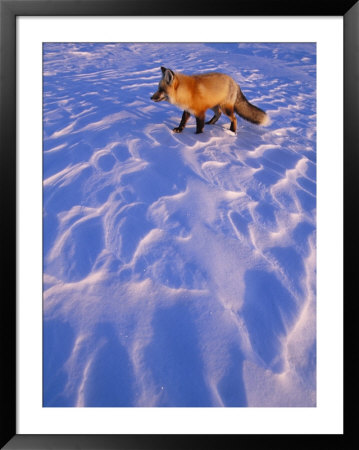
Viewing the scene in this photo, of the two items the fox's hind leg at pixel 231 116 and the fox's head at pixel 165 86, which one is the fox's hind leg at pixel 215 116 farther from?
the fox's head at pixel 165 86

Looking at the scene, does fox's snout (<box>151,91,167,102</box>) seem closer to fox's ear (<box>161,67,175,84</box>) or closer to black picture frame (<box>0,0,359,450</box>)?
fox's ear (<box>161,67,175,84</box>)

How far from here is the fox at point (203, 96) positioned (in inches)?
53.7

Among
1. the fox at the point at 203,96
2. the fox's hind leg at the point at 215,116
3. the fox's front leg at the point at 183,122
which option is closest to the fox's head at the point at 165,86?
the fox at the point at 203,96

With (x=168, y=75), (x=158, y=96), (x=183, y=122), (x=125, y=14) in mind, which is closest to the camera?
(x=125, y=14)

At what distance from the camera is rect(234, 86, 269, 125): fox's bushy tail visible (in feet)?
4.59

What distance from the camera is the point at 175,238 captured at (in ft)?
3.96

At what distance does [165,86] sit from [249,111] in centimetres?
A: 44

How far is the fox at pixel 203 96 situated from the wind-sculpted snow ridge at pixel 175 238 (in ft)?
0.15

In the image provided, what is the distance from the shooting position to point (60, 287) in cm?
113

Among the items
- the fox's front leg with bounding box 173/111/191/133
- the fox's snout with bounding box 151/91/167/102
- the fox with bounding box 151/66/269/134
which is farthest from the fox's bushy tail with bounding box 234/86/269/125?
the fox's snout with bounding box 151/91/167/102

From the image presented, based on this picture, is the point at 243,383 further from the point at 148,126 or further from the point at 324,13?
the point at 324,13

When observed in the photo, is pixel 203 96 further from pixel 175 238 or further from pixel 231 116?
pixel 175 238

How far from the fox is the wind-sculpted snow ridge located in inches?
1.7

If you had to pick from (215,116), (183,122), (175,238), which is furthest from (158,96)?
(175,238)
